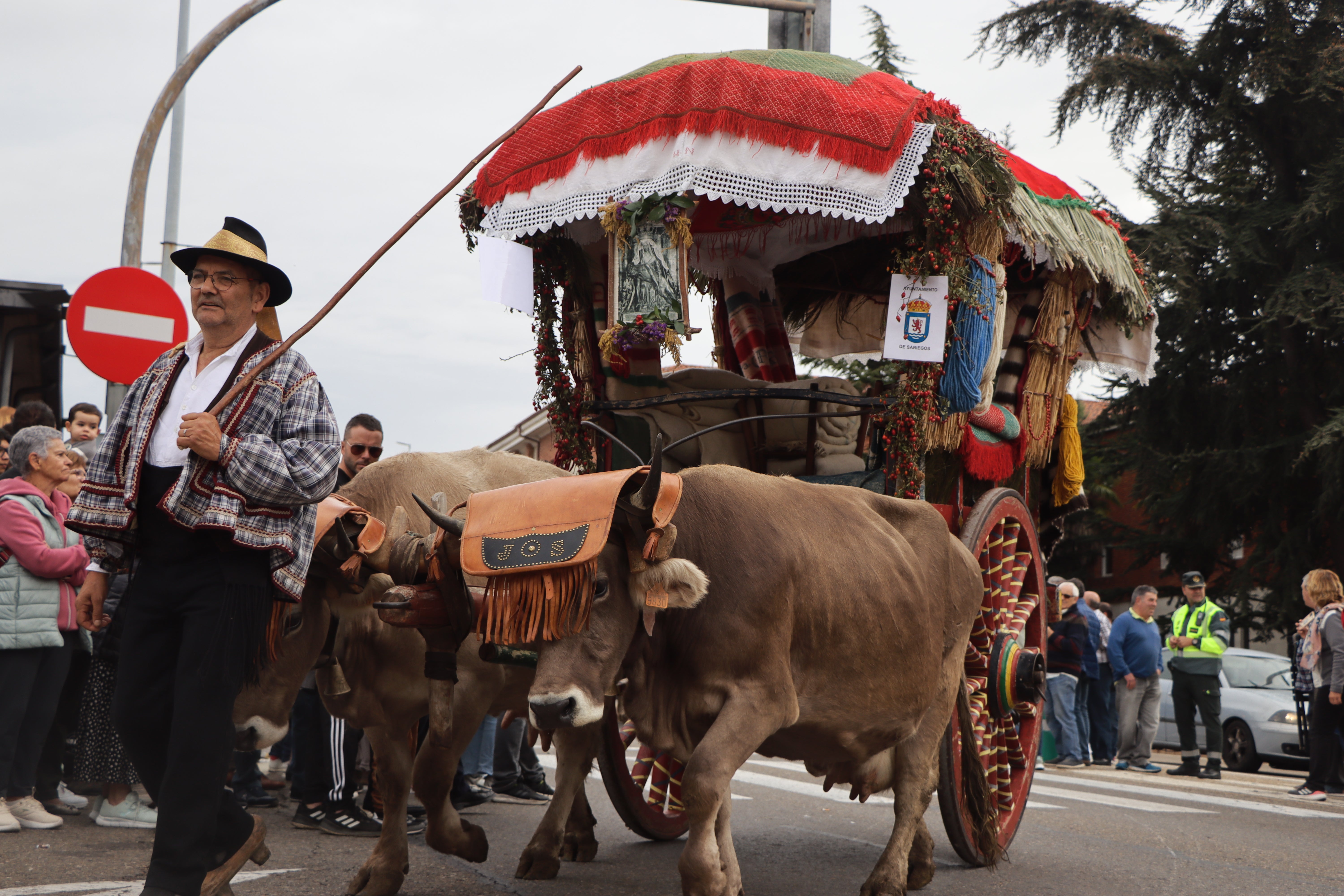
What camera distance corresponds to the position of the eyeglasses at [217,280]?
4070mm

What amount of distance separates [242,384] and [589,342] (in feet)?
9.13

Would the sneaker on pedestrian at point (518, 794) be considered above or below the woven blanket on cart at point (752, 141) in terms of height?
below

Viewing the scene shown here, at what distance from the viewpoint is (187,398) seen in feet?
13.1

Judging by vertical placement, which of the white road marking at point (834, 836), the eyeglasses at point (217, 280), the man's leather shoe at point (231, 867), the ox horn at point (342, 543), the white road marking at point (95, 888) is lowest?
the white road marking at point (834, 836)

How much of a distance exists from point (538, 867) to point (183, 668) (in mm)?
2049

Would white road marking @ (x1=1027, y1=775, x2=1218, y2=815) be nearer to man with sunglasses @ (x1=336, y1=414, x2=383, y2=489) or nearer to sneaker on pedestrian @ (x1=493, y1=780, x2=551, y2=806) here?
sneaker on pedestrian @ (x1=493, y1=780, x2=551, y2=806)

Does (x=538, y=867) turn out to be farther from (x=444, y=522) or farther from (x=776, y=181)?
(x=776, y=181)

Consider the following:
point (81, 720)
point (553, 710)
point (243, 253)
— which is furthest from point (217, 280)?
point (81, 720)

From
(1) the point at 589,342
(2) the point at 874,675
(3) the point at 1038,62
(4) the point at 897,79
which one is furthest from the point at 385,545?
(3) the point at 1038,62

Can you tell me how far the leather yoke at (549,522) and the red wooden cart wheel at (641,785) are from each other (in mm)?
2003

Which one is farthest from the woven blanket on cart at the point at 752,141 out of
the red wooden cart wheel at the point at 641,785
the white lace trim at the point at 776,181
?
the red wooden cart wheel at the point at 641,785

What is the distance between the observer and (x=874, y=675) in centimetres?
443

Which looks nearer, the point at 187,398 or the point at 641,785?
the point at 187,398

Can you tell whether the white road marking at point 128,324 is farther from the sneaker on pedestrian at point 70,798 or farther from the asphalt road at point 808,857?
the asphalt road at point 808,857
